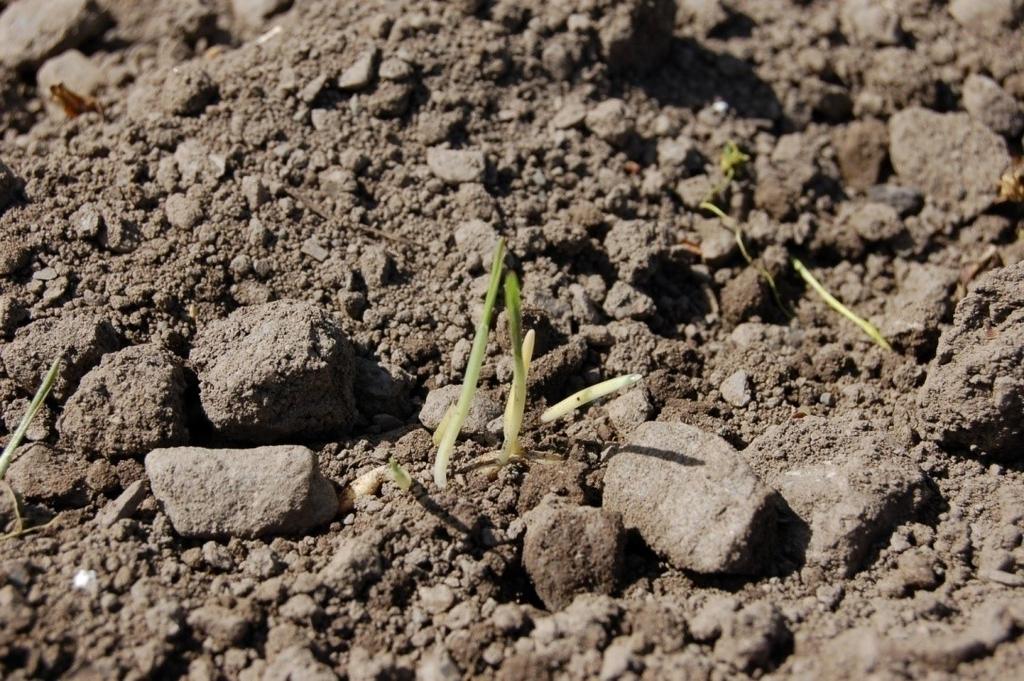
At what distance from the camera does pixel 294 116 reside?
3.20 metres

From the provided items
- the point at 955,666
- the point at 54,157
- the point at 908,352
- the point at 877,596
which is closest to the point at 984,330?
the point at 908,352

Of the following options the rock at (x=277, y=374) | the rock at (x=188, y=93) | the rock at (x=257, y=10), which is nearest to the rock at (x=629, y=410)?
the rock at (x=277, y=374)

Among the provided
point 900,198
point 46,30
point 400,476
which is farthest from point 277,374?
point 900,198

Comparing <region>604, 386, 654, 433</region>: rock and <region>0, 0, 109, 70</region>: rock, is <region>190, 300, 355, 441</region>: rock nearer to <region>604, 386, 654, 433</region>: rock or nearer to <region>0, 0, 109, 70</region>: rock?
<region>604, 386, 654, 433</region>: rock

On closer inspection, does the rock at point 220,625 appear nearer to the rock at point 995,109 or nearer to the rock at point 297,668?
the rock at point 297,668

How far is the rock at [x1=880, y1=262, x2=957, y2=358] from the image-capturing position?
2992 mm

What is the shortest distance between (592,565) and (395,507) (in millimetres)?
516

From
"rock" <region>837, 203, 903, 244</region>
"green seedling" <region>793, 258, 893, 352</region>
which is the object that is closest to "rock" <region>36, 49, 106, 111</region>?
"green seedling" <region>793, 258, 893, 352</region>

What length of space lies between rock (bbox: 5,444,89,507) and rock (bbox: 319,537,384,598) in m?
0.71

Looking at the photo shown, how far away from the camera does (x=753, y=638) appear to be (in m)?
2.09

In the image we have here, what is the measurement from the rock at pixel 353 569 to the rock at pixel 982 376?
156 cm

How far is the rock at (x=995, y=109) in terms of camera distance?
12.1 feet

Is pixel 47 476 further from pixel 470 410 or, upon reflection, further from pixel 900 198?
pixel 900 198

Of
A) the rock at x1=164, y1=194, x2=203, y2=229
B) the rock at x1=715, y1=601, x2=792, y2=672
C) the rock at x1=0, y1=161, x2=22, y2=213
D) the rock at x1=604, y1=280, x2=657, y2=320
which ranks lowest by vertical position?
the rock at x1=715, y1=601, x2=792, y2=672
